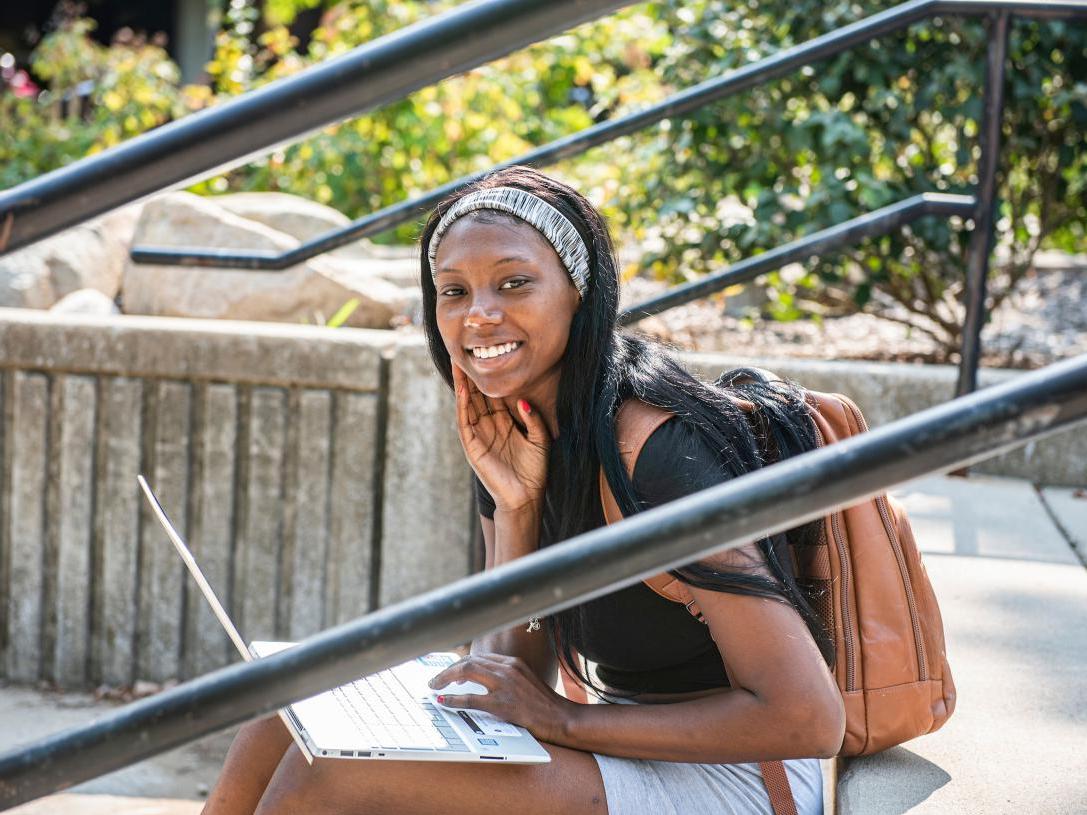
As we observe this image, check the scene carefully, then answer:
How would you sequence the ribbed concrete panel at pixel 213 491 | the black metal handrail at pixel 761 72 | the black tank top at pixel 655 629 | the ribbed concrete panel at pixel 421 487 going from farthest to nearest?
the ribbed concrete panel at pixel 213 491
the ribbed concrete panel at pixel 421 487
the black metal handrail at pixel 761 72
the black tank top at pixel 655 629

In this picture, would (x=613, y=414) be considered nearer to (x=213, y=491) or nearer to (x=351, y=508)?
(x=351, y=508)

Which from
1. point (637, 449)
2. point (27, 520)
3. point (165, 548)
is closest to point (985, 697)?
point (637, 449)

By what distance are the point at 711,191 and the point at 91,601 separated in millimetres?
2378

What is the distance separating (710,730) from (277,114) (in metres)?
0.93

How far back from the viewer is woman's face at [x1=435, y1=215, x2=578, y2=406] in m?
1.83

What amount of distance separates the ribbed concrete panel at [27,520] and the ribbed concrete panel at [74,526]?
55 mm

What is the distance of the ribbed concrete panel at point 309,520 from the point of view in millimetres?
3746

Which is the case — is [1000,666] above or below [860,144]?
below

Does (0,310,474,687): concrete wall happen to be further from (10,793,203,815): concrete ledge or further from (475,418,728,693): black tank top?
(475,418,728,693): black tank top

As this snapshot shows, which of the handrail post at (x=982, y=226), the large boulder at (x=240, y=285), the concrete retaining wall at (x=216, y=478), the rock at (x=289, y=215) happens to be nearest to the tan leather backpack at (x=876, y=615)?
the handrail post at (x=982, y=226)

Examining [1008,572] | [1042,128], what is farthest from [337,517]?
[1042,128]

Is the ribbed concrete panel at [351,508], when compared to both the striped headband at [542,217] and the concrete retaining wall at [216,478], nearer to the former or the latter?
the concrete retaining wall at [216,478]

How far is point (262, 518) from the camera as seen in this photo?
3.82 meters

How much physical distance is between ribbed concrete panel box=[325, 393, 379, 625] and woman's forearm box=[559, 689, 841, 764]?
2.16 m
